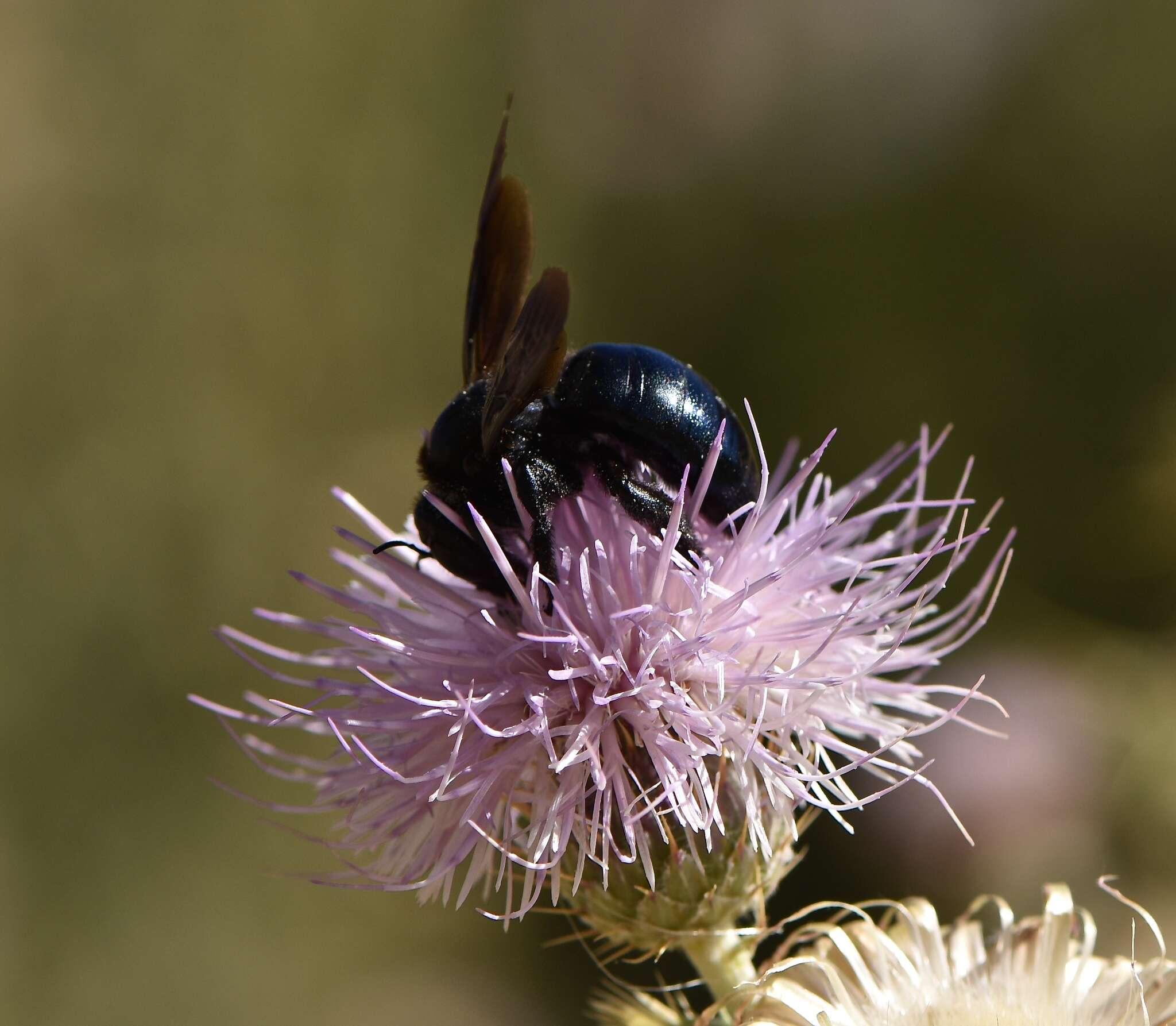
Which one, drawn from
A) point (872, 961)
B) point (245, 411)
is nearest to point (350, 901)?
point (245, 411)

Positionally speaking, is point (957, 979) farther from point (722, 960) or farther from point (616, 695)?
point (616, 695)

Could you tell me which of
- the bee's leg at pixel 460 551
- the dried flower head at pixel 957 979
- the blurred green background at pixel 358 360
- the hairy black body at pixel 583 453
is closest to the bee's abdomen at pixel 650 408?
the hairy black body at pixel 583 453

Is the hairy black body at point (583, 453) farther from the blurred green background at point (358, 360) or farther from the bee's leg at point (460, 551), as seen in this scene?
the blurred green background at point (358, 360)

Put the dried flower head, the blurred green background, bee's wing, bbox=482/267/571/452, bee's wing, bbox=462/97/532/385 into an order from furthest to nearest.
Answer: the blurred green background → bee's wing, bbox=462/97/532/385 → the dried flower head → bee's wing, bbox=482/267/571/452

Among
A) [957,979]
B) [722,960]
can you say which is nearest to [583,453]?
[722,960]

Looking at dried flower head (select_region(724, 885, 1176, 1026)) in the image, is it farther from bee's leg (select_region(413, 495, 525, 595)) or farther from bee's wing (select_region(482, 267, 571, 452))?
bee's wing (select_region(482, 267, 571, 452))

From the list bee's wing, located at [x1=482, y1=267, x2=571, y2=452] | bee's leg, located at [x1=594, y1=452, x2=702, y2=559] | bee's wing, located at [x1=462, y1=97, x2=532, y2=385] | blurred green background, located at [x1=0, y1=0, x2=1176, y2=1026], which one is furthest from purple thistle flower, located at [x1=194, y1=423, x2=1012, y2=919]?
blurred green background, located at [x1=0, y1=0, x2=1176, y2=1026]

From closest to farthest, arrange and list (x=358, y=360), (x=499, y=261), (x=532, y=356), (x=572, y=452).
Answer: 1. (x=532, y=356)
2. (x=572, y=452)
3. (x=499, y=261)
4. (x=358, y=360)

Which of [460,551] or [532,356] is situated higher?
[532,356]
